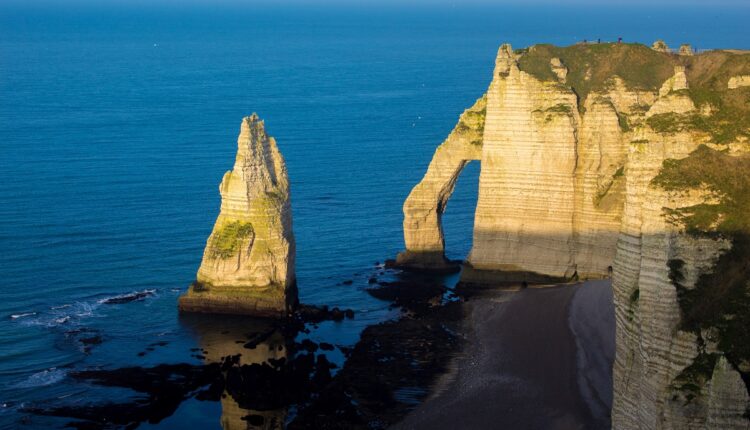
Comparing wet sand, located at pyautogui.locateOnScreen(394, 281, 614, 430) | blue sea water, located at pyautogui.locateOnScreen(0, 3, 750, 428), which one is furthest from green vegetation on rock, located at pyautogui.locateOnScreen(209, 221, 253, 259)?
wet sand, located at pyautogui.locateOnScreen(394, 281, 614, 430)

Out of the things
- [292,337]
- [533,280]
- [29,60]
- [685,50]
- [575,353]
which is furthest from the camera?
[29,60]

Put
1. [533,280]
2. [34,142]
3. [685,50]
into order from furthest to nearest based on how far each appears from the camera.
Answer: [34,142] → [685,50] → [533,280]

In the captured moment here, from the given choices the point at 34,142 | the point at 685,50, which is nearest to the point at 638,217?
the point at 685,50

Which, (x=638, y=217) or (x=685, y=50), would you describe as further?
(x=685, y=50)

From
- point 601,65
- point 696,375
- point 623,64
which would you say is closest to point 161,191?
point 601,65

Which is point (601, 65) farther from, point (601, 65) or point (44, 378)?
point (44, 378)

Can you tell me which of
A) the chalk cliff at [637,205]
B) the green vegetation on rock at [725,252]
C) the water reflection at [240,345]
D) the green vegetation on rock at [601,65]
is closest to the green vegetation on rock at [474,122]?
the chalk cliff at [637,205]

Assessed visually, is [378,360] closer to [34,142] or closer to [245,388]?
[245,388]
